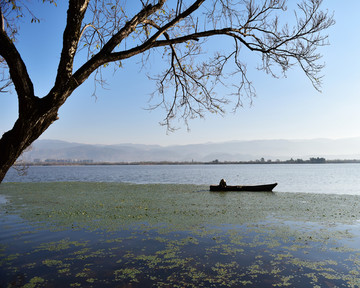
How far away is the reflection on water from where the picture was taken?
4.88 meters

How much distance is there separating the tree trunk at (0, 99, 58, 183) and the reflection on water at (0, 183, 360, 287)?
8.04 ft

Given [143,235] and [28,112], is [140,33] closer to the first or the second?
[28,112]

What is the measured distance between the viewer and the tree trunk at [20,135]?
336cm

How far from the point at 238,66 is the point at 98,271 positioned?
5.45 meters

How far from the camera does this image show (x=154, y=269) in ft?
17.4

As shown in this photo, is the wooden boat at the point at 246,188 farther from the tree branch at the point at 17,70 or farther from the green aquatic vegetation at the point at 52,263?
the tree branch at the point at 17,70

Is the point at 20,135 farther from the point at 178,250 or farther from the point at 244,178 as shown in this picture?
the point at 244,178

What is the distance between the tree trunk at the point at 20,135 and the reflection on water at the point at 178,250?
8.04 feet

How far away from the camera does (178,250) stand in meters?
6.44

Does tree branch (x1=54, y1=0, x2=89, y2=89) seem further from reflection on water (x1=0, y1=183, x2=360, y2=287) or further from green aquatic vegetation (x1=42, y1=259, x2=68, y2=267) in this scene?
green aquatic vegetation (x1=42, y1=259, x2=68, y2=267)

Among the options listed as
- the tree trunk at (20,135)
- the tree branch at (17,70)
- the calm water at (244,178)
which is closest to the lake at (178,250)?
the tree trunk at (20,135)

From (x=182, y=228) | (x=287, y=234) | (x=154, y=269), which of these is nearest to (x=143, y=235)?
(x=182, y=228)

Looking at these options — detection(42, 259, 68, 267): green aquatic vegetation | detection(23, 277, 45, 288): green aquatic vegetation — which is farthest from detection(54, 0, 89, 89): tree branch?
detection(42, 259, 68, 267): green aquatic vegetation

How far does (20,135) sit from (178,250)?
14.3 ft
